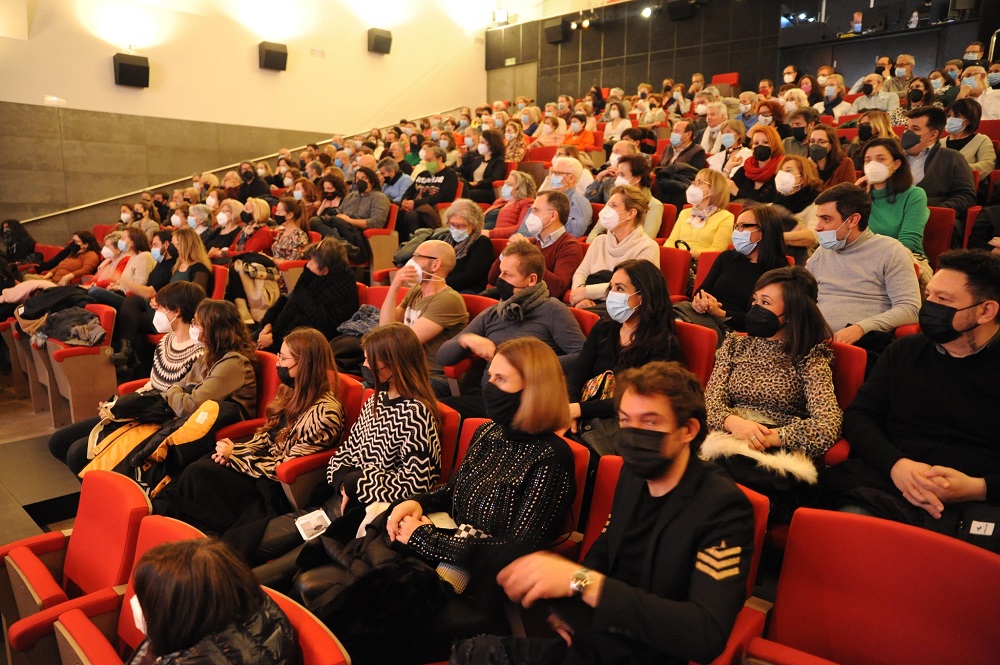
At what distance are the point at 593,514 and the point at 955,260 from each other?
1122 mm

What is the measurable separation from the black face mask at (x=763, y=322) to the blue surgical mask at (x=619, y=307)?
41 centimetres

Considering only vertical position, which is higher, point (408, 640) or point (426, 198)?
point (426, 198)

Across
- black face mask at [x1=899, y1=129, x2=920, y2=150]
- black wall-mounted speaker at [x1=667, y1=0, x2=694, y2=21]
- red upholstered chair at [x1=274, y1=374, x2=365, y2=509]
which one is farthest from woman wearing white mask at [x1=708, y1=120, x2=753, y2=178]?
black wall-mounted speaker at [x1=667, y1=0, x2=694, y2=21]

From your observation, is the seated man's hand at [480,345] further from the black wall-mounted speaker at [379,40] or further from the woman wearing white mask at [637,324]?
the black wall-mounted speaker at [379,40]

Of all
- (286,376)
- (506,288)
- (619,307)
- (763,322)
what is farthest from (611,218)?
(286,376)

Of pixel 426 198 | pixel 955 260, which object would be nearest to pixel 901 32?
pixel 426 198

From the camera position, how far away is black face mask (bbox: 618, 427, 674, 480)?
136cm

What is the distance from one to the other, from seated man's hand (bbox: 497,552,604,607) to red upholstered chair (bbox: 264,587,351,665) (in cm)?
33

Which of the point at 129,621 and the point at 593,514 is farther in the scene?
the point at 593,514

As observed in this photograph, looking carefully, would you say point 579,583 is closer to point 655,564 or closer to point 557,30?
point 655,564

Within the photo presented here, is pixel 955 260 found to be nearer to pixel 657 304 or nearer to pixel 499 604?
pixel 657 304

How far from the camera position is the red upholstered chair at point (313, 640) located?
129 centimetres

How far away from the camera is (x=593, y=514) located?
1864 millimetres

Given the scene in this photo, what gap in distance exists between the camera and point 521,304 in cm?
Result: 292
